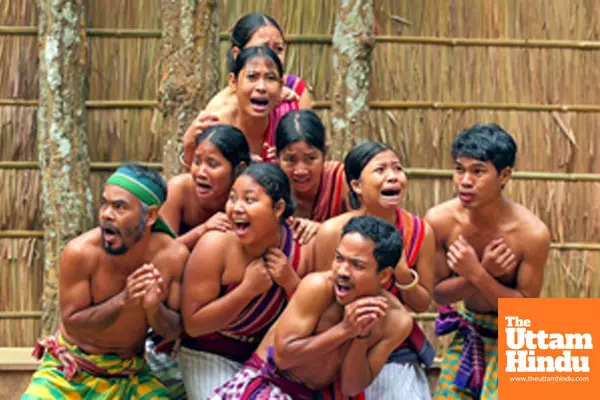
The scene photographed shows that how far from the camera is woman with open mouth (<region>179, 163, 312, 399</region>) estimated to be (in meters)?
5.41

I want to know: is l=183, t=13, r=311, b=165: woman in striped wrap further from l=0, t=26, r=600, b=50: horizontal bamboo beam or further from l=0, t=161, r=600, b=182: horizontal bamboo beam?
l=0, t=161, r=600, b=182: horizontal bamboo beam

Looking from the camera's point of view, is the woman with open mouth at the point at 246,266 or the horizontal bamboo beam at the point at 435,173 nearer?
the woman with open mouth at the point at 246,266

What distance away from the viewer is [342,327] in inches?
203

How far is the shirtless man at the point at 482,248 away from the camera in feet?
18.8

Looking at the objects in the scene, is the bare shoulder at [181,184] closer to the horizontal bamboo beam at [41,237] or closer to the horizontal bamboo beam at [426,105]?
the horizontal bamboo beam at [426,105]

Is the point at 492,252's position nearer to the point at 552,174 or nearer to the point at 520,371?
the point at 520,371

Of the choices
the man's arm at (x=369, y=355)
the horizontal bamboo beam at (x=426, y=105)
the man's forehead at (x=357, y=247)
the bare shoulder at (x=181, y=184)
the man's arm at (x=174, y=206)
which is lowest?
the man's arm at (x=369, y=355)

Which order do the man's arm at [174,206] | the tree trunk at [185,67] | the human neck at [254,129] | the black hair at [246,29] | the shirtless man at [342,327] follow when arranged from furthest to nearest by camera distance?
1. the tree trunk at [185,67]
2. the black hair at [246,29]
3. the human neck at [254,129]
4. the man's arm at [174,206]
5. the shirtless man at [342,327]

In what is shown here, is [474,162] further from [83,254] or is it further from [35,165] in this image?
[35,165]

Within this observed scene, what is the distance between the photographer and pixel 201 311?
5.40 meters

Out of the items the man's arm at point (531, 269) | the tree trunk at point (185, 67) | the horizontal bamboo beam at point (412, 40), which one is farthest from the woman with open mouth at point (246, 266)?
the horizontal bamboo beam at point (412, 40)

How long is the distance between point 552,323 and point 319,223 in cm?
122

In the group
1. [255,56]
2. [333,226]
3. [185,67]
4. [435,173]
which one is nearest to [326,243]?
[333,226]

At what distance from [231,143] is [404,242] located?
3.02 ft
